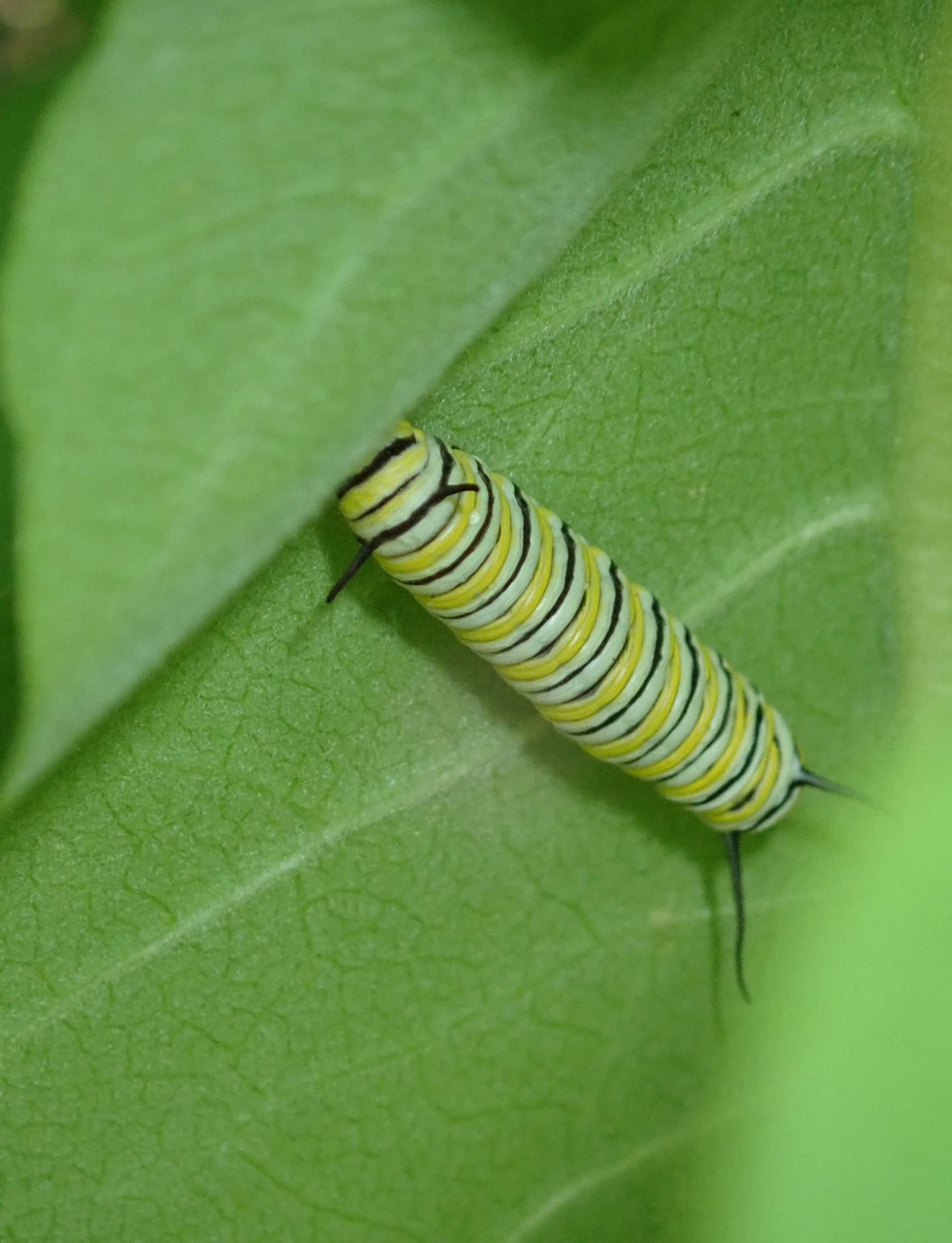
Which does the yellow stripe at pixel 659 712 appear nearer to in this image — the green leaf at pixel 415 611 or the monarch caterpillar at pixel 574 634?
the monarch caterpillar at pixel 574 634

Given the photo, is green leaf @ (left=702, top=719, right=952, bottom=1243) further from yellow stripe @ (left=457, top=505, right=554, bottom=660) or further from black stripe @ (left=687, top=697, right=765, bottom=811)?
black stripe @ (left=687, top=697, right=765, bottom=811)

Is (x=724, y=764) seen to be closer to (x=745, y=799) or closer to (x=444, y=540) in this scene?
(x=745, y=799)

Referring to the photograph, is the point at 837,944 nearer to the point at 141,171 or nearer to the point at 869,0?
the point at 141,171

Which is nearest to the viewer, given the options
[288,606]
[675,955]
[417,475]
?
[417,475]

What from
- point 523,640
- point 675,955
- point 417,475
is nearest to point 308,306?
point 417,475

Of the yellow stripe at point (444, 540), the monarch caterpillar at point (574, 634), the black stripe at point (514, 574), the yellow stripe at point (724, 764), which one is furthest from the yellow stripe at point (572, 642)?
the yellow stripe at point (724, 764)

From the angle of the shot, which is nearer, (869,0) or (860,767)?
(869,0)

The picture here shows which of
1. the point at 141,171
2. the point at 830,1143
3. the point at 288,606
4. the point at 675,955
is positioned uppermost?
the point at 141,171
